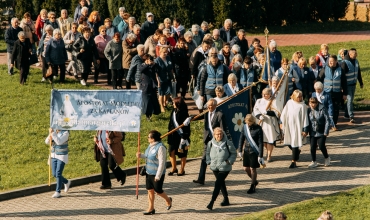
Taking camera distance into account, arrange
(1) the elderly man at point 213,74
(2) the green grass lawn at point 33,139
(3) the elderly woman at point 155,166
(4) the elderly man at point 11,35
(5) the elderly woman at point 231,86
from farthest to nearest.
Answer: (4) the elderly man at point 11,35 < (1) the elderly man at point 213,74 < (5) the elderly woman at point 231,86 < (2) the green grass lawn at point 33,139 < (3) the elderly woman at point 155,166

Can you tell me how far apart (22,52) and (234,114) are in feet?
27.9

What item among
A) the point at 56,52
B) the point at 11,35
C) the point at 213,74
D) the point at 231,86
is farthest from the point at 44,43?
the point at 231,86

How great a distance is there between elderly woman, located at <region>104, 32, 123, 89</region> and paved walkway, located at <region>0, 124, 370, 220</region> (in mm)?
5771

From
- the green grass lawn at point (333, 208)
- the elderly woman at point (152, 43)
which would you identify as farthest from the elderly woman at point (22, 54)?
the green grass lawn at point (333, 208)

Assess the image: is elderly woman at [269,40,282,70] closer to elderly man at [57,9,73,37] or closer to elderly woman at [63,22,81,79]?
elderly woman at [63,22,81,79]

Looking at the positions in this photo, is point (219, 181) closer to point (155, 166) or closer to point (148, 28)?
point (155, 166)

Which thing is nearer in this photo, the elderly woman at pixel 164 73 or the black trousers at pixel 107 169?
the black trousers at pixel 107 169

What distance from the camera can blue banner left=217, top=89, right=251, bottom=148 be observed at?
19906mm

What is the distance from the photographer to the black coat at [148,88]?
23609mm

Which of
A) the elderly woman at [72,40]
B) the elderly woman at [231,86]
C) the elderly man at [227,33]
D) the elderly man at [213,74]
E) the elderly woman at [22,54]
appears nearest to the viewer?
the elderly woman at [231,86]

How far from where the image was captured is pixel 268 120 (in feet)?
68.9

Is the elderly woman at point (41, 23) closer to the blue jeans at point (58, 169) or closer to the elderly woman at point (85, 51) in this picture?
the elderly woman at point (85, 51)

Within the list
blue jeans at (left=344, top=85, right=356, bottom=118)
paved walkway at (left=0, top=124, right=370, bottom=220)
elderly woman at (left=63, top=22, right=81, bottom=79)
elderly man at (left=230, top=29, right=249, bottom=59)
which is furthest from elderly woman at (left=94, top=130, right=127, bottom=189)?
elderly woman at (left=63, top=22, right=81, bottom=79)

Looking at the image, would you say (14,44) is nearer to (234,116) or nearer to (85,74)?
(85,74)
